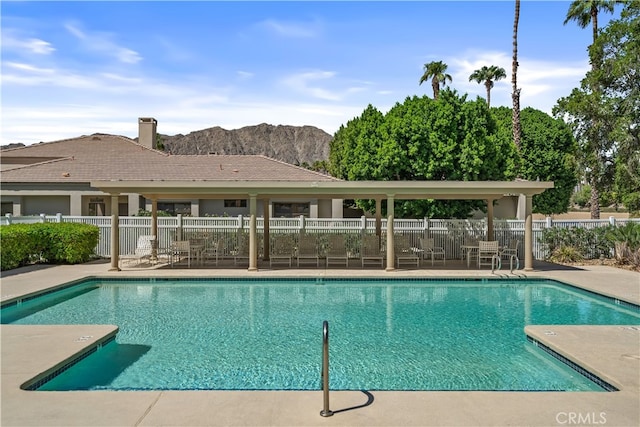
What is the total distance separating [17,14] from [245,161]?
19549 millimetres

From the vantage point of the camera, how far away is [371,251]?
16.6 metres

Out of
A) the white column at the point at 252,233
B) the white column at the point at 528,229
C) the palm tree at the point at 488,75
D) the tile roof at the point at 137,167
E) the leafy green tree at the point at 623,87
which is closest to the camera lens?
the white column at the point at 252,233

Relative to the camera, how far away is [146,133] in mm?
35969

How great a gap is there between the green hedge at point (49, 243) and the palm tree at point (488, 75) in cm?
3685

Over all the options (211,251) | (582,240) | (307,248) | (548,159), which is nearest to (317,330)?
(307,248)

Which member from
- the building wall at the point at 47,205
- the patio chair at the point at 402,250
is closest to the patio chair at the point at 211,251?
the patio chair at the point at 402,250

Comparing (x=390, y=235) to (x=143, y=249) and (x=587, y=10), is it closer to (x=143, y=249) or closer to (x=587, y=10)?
(x=143, y=249)

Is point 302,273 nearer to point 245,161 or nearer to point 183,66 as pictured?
point 183,66

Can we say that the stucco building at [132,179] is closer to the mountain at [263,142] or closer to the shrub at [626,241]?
the shrub at [626,241]

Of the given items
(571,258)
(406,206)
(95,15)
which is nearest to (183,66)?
(95,15)

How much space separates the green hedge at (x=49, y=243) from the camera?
50.3 ft

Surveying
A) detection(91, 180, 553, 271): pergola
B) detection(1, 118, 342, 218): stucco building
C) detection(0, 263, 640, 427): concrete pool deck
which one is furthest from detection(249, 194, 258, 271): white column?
detection(1, 118, 342, 218): stucco building

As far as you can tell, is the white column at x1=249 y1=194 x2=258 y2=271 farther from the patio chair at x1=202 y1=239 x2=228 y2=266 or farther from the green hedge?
the green hedge

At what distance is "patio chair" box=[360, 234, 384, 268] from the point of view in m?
16.2
